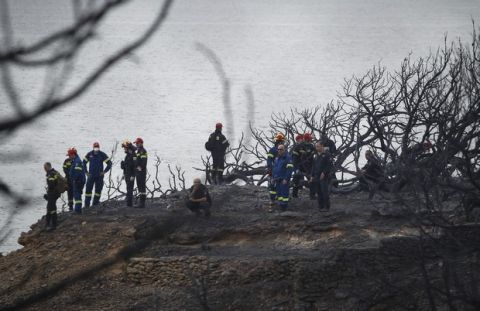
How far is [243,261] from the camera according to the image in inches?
719

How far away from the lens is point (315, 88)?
6550 centimetres

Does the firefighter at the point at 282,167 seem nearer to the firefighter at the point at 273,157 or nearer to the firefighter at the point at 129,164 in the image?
the firefighter at the point at 273,157

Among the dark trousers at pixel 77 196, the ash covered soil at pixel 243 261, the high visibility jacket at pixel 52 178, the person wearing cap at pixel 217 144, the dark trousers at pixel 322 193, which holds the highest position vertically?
the person wearing cap at pixel 217 144

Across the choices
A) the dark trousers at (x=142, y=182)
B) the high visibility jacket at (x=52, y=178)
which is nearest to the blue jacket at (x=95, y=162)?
the dark trousers at (x=142, y=182)

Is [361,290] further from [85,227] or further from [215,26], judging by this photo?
[215,26]

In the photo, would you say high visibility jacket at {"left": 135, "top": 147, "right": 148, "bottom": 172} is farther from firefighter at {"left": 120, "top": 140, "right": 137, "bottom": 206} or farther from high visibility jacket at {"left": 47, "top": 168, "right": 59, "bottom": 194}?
high visibility jacket at {"left": 47, "top": 168, "right": 59, "bottom": 194}

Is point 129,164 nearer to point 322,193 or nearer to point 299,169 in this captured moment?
point 299,169

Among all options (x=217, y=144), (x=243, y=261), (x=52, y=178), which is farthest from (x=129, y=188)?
(x=243, y=261)

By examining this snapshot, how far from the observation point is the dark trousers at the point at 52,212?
20.6m

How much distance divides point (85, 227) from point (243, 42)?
212ft

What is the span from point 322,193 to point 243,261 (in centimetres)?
284

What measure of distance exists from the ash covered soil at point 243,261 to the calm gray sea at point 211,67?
1427 cm

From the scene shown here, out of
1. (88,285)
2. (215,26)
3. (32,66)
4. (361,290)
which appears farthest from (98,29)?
(215,26)

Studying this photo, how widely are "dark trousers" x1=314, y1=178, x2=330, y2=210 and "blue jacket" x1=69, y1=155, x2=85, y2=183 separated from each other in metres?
A: 5.42
